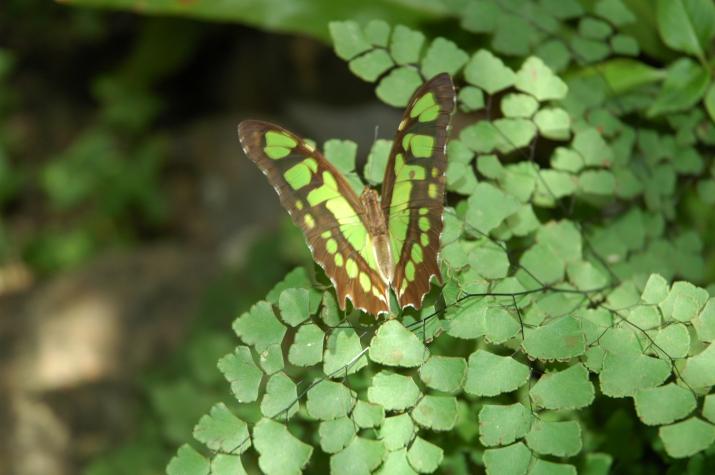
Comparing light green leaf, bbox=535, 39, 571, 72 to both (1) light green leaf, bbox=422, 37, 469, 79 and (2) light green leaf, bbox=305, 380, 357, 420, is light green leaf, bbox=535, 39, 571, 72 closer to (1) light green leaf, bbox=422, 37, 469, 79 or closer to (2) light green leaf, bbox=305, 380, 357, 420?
(1) light green leaf, bbox=422, 37, 469, 79

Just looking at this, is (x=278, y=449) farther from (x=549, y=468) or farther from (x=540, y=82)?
(x=540, y=82)

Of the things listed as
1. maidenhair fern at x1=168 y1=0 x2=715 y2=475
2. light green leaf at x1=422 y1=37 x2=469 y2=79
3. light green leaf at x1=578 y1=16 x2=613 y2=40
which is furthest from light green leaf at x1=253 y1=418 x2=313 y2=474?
light green leaf at x1=578 y1=16 x2=613 y2=40

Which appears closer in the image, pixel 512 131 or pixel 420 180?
pixel 420 180

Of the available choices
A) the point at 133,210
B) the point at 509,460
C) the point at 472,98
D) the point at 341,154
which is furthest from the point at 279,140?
the point at 133,210

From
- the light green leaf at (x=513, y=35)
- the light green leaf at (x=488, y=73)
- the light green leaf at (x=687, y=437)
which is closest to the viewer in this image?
the light green leaf at (x=687, y=437)

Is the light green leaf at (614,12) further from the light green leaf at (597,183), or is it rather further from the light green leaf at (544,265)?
the light green leaf at (544,265)

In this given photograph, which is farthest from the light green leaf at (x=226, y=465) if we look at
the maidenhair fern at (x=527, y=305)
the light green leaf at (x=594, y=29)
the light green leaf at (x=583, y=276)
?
the light green leaf at (x=594, y=29)
